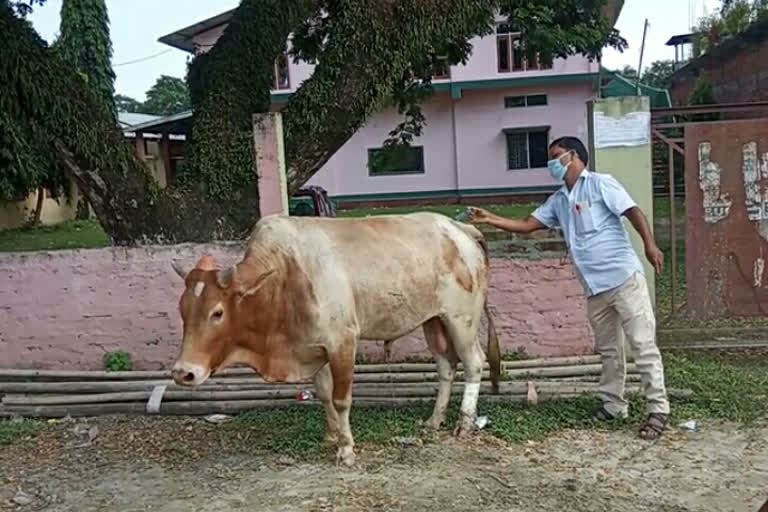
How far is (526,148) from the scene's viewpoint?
25.4 meters

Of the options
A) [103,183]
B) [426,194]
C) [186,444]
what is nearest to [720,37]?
[426,194]

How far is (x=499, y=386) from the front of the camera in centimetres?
577

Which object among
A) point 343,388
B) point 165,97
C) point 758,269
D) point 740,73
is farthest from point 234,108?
point 165,97

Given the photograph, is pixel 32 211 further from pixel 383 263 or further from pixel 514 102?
pixel 383 263

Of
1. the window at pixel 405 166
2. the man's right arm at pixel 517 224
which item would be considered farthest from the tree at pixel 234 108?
the window at pixel 405 166

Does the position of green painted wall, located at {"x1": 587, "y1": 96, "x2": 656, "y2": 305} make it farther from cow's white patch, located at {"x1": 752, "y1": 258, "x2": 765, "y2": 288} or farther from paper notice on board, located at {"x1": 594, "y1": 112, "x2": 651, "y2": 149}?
cow's white patch, located at {"x1": 752, "y1": 258, "x2": 765, "y2": 288}

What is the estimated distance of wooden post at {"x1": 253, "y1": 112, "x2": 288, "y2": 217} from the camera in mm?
6660

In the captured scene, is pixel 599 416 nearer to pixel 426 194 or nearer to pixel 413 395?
pixel 413 395

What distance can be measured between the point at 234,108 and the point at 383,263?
9.94ft

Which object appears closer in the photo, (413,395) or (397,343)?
(413,395)

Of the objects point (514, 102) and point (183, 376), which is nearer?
point (183, 376)

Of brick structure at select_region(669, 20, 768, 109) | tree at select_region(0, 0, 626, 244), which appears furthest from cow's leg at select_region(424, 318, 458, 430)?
brick structure at select_region(669, 20, 768, 109)

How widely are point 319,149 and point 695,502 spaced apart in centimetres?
454

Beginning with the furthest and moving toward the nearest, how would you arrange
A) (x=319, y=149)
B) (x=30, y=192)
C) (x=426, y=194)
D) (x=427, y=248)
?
(x=426, y=194) < (x=30, y=192) < (x=319, y=149) < (x=427, y=248)
